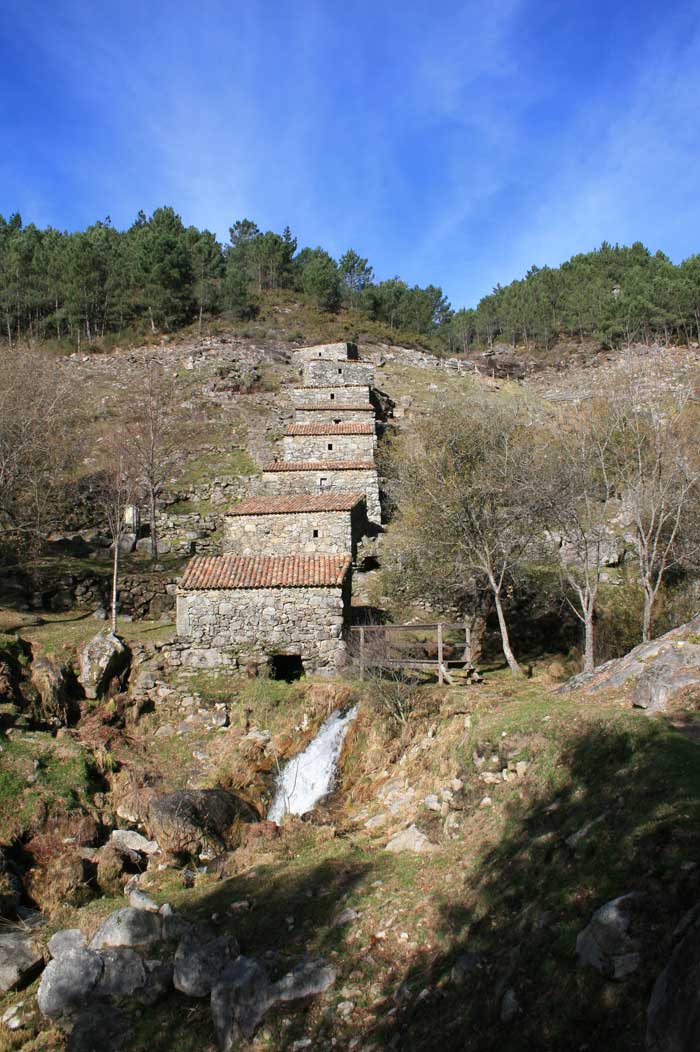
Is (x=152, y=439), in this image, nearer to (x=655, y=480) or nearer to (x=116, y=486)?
(x=116, y=486)

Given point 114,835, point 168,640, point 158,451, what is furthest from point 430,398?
point 114,835

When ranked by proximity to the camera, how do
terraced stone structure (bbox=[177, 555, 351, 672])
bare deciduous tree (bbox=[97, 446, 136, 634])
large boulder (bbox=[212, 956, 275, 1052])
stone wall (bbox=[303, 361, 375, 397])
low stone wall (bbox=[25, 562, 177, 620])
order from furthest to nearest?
stone wall (bbox=[303, 361, 375, 397]) → bare deciduous tree (bbox=[97, 446, 136, 634]) → low stone wall (bbox=[25, 562, 177, 620]) → terraced stone structure (bbox=[177, 555, 351, 672]) → large boulder (bbox=[212, 956, 275, 1052])

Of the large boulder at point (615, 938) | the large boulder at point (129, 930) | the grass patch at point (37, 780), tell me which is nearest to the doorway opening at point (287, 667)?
the grass patch at point (37, 780)

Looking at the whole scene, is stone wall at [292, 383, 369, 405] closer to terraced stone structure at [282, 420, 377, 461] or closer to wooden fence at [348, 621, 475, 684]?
terraced stone structure at [282, 420, 377, 461]

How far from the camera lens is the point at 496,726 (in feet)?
33.4

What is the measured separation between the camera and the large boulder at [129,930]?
7566mm

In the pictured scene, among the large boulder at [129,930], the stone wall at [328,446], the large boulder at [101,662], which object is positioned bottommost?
the large boulder at [129,930]

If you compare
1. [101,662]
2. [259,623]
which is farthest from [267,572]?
[101,662]

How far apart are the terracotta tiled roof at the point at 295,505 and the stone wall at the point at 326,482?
314 centimetres

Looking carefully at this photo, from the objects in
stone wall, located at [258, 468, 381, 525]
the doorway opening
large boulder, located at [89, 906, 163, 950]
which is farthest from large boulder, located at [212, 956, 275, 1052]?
stone wall, located at [258, 468, 381, 525]

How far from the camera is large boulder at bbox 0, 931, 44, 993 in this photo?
7.52 metres

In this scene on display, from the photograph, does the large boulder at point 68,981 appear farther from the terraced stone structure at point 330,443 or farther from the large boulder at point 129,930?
the terraced stone structure at point 330,443

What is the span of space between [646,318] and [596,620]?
4306 centimetres

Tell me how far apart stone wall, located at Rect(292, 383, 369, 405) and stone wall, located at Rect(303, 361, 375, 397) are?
4.86 feet
